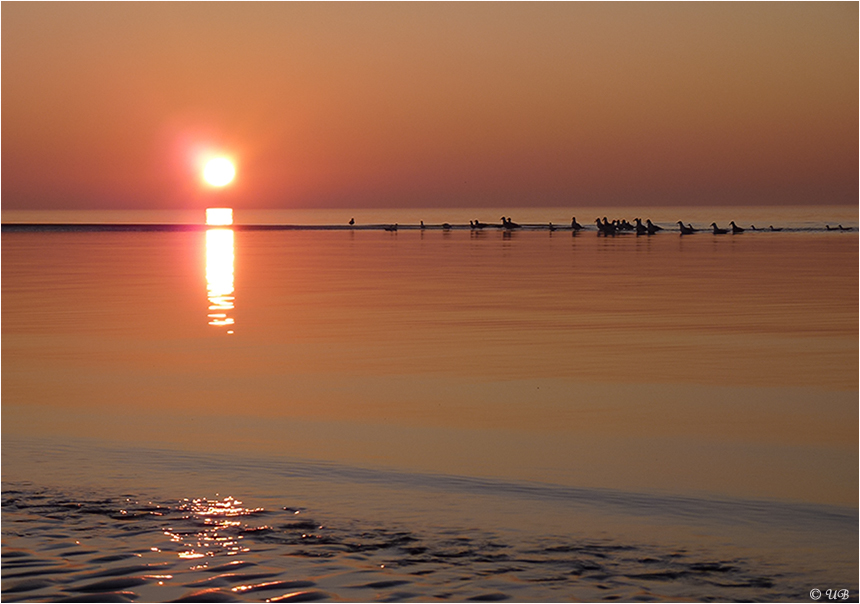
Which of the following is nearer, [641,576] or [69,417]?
[641,576]

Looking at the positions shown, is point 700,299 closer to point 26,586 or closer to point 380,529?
point 380,529

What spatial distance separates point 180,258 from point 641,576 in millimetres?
48898

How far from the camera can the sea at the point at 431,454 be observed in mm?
7125

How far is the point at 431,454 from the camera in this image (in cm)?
1078

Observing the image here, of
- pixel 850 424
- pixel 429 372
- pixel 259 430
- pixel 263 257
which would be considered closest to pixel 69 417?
pixel 259 430

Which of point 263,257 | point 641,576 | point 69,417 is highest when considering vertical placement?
point 263,257

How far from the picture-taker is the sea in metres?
7.12

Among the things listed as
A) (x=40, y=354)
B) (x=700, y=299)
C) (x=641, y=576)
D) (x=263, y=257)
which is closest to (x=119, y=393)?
(x=40, y=354)

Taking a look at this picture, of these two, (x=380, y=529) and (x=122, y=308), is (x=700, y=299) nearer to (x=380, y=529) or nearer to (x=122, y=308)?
(x=122, y=308)

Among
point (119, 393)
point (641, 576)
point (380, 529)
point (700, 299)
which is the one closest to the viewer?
point (641, 576)

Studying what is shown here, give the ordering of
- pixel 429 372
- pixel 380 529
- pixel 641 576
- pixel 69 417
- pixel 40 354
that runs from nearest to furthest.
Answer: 1. pixel 641 576
2. pixel 380 529
3. pixel 69 417
4. pixel 429 372
5. pixel 40 354

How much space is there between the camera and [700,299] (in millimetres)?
27312

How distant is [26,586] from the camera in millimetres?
6617

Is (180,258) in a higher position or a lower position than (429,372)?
higher
